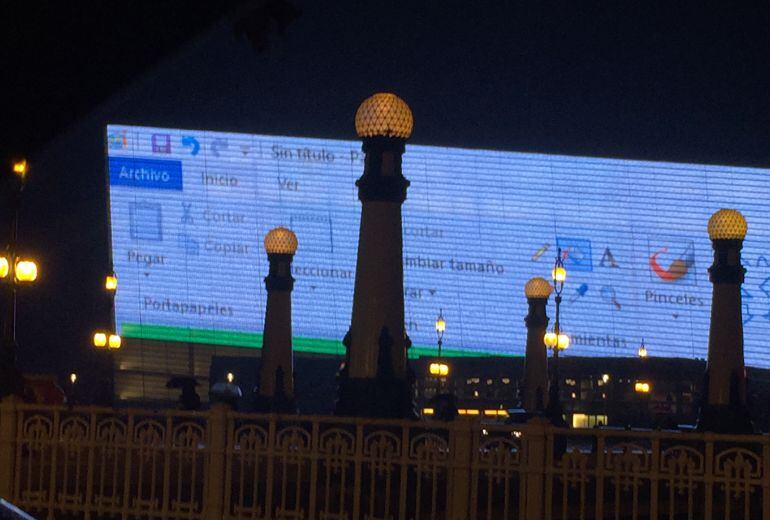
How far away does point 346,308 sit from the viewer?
5772cm

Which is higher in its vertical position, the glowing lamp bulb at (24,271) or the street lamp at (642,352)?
the glowing lamp bulb at (24,271)

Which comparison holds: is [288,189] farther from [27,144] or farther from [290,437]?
[27,144]

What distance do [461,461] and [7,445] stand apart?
4206 millimetres

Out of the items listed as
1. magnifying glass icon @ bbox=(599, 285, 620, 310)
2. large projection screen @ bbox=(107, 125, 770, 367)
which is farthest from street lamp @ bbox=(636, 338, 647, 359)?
magnifying glass icon @ bbox=(599, 285, 620, 310)

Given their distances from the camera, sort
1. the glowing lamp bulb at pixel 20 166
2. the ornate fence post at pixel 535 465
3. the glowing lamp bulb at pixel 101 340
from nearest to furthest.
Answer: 1. the glowing lamp bulb at pixel 20 166
2. the ornate fence post at pixel 535 465
3. the glowing lamp bulb at pixel 101 340

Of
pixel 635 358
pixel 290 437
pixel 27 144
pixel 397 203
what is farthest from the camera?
pixel 635 358

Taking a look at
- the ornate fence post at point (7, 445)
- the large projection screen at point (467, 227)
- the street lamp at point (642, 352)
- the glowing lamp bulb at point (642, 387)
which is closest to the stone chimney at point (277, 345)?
the ornate fence post at point (7, 445)

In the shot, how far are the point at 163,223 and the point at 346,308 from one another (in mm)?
8005

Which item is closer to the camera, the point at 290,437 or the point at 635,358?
the point at 290,437

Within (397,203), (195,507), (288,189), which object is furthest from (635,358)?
(195,507)

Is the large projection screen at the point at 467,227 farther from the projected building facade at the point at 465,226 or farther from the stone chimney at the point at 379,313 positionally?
the stone chimney at the point at 379,313

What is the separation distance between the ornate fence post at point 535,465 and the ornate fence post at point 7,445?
4.66 m

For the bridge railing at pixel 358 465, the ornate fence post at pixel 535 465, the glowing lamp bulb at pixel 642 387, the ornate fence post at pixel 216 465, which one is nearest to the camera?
the bridge railing at pixel 358 465

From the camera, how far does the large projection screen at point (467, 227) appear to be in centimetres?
5659
